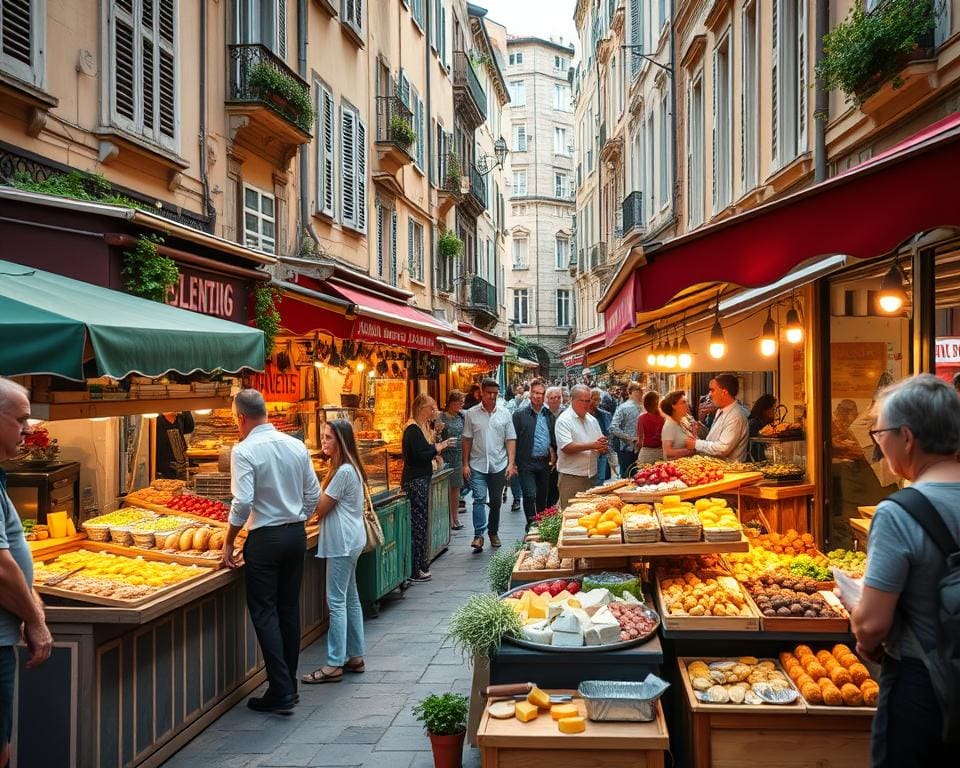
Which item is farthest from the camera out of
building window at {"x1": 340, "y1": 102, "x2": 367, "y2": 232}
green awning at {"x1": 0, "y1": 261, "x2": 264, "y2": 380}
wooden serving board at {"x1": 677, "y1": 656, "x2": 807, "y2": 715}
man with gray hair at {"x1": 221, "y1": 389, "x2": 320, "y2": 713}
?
building window at {"x1": 340, "y1": 102, "x2": 367, "y2": 232}

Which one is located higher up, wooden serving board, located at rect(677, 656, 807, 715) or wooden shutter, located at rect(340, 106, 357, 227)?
wooden shutter, located at rect(340, 106, 357, 227)

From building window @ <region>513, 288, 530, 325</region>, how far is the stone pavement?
54863 millimetres

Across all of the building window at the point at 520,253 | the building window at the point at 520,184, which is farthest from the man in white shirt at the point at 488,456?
the building window at the point at 520,184

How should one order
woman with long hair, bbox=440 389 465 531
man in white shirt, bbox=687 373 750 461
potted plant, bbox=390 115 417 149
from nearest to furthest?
man in white shirt, bbox=687 373 750 461
woman with long hair, bbox=440 389 465 531
potted plant, bbox=390 115 417 149

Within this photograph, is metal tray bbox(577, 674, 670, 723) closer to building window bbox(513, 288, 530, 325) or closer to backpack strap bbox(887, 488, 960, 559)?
backpack strap bbox(887, 488, 960, 559)

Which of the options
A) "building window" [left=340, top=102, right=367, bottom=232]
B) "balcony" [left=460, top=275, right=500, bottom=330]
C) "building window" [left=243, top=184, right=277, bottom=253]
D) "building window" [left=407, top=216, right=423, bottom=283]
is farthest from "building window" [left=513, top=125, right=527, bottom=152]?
"building window" [left=243, top=184, right=277, bottom=253]

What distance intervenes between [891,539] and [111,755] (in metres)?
4.11

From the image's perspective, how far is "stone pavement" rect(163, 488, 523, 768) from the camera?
210 inches

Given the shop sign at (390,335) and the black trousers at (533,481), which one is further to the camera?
the black trousers at (533,481)

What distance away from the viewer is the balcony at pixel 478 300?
31.0 meters

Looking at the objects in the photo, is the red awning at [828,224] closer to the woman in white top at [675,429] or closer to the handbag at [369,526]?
the handbag at [369,526]

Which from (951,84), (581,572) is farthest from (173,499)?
(951,84)

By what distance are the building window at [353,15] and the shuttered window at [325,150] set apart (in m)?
1.68

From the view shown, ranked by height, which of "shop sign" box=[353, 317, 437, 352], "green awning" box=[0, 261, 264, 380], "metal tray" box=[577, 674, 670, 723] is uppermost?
"shop sign" box=[353, 317, 437, 352]
